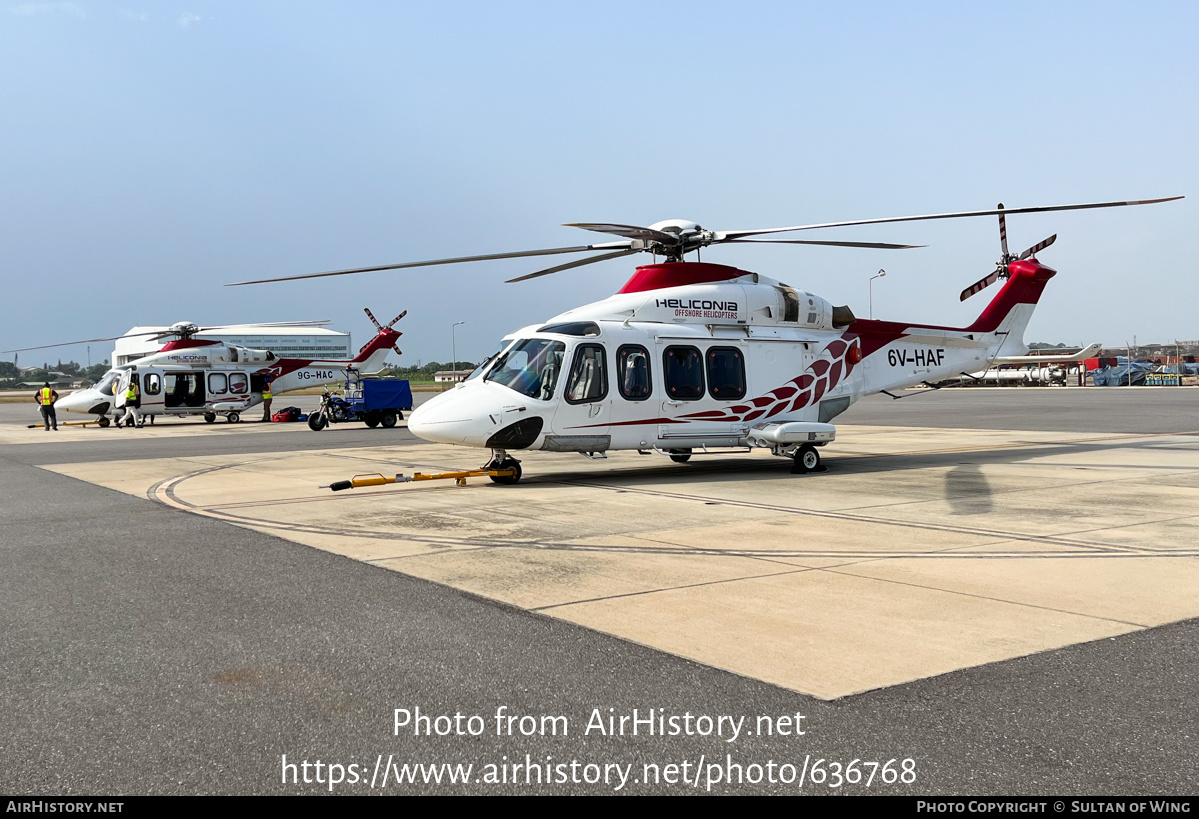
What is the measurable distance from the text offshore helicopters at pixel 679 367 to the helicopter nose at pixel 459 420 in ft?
0.06

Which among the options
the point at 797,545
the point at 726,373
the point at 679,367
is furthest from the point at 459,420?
the point at 797,545

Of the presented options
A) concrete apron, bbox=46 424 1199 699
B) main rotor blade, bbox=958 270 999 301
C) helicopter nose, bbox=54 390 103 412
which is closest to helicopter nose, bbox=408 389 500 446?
concrete apron, bbox=46 424 1199 699

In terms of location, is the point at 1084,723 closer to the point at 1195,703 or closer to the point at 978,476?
the point at 1195,703

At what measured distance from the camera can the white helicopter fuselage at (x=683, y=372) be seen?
14047 millimetres

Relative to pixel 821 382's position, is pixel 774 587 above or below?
below

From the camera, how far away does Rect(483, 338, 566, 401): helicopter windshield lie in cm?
1407

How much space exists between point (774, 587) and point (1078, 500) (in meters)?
6.46

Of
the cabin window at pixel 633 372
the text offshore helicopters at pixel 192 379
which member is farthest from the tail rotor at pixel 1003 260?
the text offshore helicopters at pixel 192 379

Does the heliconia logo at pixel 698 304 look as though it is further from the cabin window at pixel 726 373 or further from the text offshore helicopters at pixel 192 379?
the text offshore helicopters at pixel 192 379

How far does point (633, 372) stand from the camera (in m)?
14.8

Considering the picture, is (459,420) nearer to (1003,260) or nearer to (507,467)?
(507,467)

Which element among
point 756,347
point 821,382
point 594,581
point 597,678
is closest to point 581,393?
point 756,347

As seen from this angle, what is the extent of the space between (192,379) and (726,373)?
25091 mm
